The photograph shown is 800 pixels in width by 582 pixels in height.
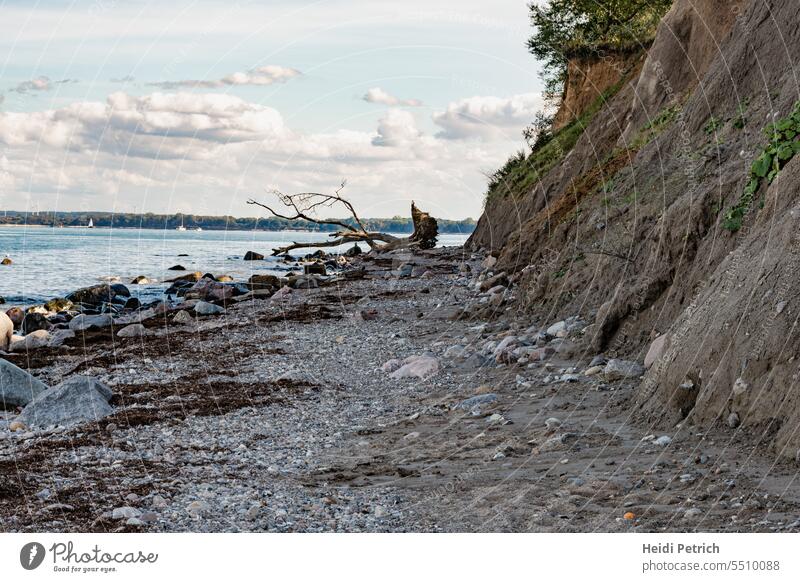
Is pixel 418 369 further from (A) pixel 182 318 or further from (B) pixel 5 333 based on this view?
(B) pixel 5 333

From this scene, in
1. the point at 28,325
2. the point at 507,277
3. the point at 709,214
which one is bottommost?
the point at 28,325

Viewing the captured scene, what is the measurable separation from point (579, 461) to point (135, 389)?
8144 millimetres

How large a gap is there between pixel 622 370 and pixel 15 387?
887cm

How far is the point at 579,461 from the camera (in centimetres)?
823

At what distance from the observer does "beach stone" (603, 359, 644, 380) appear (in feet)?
35.5

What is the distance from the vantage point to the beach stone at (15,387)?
12312 mm

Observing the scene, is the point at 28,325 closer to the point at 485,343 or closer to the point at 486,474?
the point at 485,343

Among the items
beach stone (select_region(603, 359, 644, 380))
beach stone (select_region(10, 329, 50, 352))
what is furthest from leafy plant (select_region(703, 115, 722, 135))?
beach stone (select_region(10, 329, 50, 352))

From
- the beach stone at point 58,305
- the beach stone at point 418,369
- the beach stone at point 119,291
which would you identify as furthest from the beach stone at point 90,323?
the beach stone at point 418,369

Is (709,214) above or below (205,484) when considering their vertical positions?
above

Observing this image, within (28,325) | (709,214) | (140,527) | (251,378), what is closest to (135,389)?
(251,378)

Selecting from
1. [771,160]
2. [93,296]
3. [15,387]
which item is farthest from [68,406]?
[93,296]

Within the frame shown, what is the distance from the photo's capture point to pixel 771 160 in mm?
10305

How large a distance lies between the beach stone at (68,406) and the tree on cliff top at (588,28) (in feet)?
78.8
